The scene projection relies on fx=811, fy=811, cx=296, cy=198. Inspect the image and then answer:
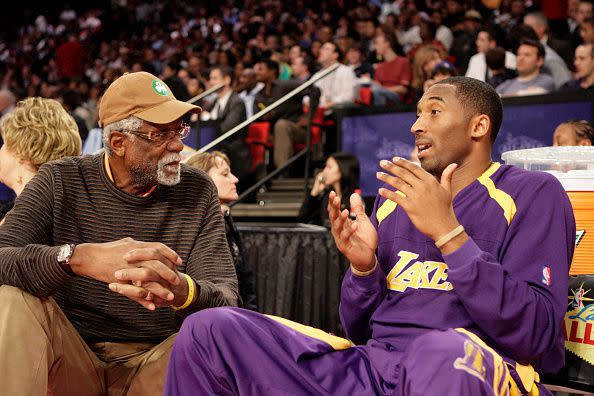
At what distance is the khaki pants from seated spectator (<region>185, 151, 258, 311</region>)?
4.95 ft

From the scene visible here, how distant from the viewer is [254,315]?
83.1 inches

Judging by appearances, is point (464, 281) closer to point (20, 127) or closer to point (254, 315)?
point (254, 315)

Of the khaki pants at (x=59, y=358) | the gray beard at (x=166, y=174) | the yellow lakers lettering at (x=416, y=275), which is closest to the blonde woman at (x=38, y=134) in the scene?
the gray beard at (x=166, y=174)

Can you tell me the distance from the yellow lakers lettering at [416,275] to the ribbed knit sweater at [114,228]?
22.1 inches

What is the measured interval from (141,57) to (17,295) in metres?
13.4

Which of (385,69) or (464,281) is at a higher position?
(385,69)

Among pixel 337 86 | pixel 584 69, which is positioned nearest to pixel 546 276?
pixel 584 69

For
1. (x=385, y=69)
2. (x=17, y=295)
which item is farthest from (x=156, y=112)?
(x=385, y=69)

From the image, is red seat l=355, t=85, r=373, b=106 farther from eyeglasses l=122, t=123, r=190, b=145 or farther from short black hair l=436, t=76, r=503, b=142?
short black hair l=436, t=76, r=503, b=142

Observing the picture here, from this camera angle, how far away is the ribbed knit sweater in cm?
268

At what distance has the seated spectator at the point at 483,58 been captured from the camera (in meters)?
8.16

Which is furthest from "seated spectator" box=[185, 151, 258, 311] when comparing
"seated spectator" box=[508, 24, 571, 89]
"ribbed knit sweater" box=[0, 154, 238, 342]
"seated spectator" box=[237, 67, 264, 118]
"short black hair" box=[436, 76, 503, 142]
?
"seated spectator" box=[237, 67, 264, 118]

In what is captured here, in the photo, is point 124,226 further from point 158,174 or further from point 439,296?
point 439,296

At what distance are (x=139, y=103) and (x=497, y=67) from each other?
17.9ft
